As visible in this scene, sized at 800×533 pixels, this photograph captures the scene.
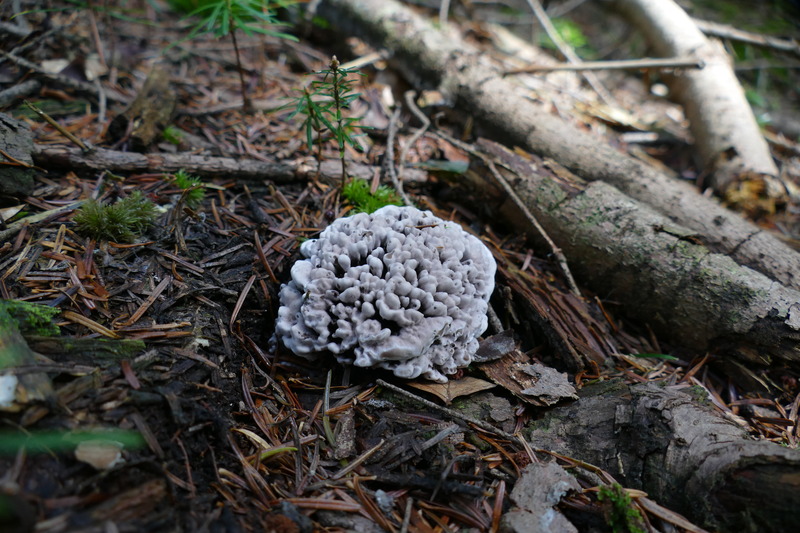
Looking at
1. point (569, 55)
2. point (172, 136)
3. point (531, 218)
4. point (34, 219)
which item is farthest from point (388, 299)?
point (569, 55)

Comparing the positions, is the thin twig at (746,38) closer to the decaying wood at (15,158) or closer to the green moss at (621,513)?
the green moss at (621,513)

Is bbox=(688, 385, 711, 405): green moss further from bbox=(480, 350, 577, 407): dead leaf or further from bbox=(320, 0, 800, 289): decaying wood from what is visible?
bbox=(320, 0, 800, 289): decaying wood

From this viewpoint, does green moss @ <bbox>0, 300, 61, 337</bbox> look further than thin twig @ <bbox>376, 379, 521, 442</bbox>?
No

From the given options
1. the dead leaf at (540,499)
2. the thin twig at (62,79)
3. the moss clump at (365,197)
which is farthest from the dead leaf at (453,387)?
the thin twig at (62,79)

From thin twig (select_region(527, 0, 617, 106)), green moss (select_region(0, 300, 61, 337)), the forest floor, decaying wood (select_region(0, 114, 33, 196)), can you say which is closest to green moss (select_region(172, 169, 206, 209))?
the forest floor

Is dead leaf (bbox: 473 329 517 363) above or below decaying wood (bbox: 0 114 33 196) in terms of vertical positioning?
below

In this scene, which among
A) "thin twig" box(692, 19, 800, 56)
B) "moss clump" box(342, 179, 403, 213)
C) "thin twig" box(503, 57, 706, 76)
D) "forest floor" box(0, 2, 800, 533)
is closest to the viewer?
"forest floor" box(0, 2, 800, 533)

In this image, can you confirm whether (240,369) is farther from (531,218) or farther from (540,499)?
(531,218)
